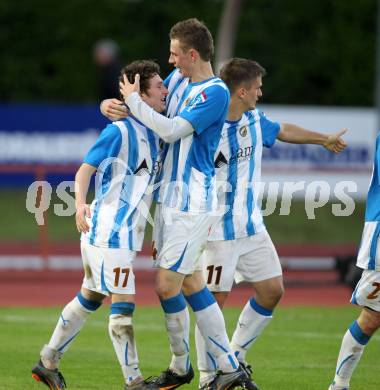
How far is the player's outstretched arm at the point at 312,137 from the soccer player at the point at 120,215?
50.1 inches

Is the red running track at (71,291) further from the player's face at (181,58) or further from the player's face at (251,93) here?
the player's face at (181,58)

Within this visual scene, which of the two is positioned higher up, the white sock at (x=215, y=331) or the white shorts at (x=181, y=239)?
the white shorts at (x=181, y=239)

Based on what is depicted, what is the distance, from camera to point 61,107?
73.8 ft

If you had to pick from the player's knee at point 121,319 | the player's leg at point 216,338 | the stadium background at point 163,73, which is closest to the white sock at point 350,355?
the player's leg at point 216,338

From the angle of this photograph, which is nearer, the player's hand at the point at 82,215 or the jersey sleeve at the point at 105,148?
the player's hand at the point at 82,215

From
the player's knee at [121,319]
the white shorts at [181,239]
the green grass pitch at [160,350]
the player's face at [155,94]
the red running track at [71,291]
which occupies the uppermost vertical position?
the player's face at [155,94]

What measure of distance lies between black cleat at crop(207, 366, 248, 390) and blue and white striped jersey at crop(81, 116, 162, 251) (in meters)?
1.01

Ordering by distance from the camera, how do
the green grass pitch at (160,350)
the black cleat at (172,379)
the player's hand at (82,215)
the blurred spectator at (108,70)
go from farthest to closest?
1. the blurred spectator at (108,70)
2. the green grass pitch at (160,350)
3. the black cleat at (172,379)
4. the player's hand at (82,215)

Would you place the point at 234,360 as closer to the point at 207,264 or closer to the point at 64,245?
the point at 207,264

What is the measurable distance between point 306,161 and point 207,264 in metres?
12.5

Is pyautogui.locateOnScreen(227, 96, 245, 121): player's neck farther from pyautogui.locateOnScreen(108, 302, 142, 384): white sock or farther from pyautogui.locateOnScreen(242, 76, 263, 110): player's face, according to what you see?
pyautogui.locateOnScreen(108, 302, 142, 384): white sock

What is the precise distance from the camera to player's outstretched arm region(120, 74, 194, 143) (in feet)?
23.7

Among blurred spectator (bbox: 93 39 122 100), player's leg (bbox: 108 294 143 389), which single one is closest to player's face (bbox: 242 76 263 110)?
player's leg (bbox: 108 294 143 389)

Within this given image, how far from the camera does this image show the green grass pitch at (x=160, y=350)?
8.40 meters
